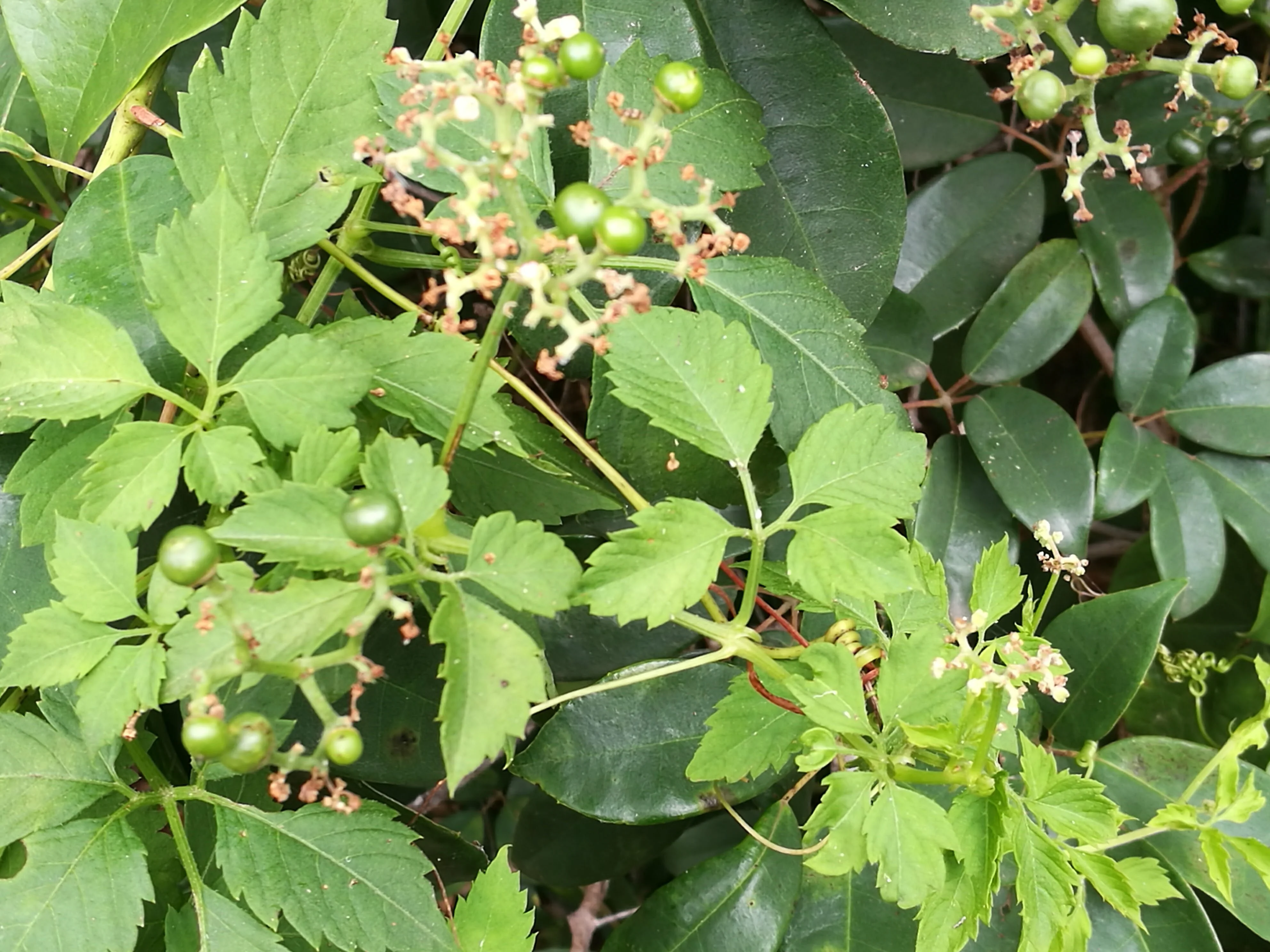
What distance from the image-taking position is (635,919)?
1.08 m

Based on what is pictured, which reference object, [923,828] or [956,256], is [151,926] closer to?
[923,828]

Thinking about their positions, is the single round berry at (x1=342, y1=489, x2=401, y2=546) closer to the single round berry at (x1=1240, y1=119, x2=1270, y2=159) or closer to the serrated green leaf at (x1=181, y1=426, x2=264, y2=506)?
the serrated green leaf at (x1=181, y1=426, x2=264, y2=506)

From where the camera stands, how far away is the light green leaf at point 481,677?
0.62m

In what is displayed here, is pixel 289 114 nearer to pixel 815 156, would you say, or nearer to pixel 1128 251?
pixel 815 156

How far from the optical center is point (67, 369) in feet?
2.48

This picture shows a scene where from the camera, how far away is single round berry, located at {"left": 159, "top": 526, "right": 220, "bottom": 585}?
59 centimetres

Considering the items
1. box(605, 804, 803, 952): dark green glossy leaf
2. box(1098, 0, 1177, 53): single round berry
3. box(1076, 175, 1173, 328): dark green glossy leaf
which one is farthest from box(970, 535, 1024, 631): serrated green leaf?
box(1076, 175, 1173, 328): dark green glossy leaf

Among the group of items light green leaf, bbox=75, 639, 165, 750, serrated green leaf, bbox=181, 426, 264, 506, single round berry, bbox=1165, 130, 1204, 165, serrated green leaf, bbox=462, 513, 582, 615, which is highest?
serrated green leaf, bbox=181, 426, 264, 506

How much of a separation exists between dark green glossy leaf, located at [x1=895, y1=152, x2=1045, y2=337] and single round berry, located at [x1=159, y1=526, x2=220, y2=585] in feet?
3.21

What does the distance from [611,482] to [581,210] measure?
363 millimetres

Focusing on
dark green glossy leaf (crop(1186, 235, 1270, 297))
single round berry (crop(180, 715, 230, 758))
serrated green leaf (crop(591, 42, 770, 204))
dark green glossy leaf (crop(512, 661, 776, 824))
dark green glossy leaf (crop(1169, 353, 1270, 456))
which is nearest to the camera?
single round berry (crop(180, 715, 230, 758))

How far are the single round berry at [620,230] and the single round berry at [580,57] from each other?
0.11 m

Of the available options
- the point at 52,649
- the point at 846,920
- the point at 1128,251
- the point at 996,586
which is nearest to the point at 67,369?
the point at 52,649

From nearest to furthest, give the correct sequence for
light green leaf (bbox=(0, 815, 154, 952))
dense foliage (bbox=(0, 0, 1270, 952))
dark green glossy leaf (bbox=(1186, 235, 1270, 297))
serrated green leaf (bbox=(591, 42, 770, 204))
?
dense foliage (bbox=(0, 0, 1270, 952)), light green leaf (bbox=(0, 815, 154, 952)), serrated green leaf (bbox=(591, 42, 770, 204)), dark green glossy leaf (bbox=(1186, 235, 1270, 297))
